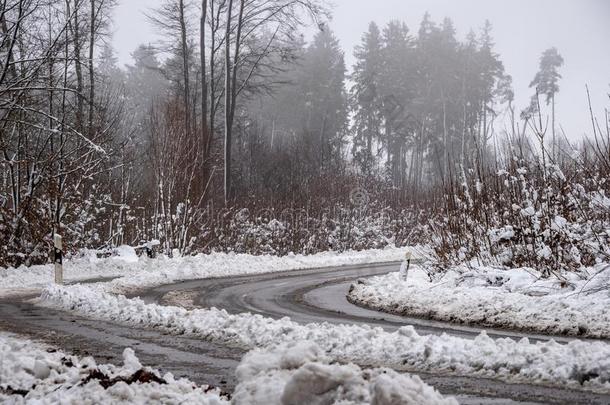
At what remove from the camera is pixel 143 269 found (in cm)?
2009

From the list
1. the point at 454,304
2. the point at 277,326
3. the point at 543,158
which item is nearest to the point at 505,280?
the point at 454,304

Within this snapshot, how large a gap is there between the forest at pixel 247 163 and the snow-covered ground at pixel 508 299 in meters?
0.83

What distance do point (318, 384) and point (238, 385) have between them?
79 cm

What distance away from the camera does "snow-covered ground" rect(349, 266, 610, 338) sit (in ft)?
29.0

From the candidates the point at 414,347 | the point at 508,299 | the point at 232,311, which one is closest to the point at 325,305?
the point at 232,311

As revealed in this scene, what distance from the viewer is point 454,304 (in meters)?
10.8

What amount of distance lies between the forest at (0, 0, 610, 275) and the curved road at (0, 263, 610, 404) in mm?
3461

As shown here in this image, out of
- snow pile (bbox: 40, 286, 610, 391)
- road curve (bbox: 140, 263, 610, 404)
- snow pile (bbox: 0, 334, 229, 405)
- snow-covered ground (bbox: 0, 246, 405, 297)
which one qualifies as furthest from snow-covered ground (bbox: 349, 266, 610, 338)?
snow-covered ground (bbox: 0, 246, 405, 297)

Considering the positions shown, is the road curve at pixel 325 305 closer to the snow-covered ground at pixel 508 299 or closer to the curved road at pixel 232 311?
the curved road at pixel 232 311

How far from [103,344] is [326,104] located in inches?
1897

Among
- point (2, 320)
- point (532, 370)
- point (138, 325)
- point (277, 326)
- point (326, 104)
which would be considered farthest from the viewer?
point (326, 104)

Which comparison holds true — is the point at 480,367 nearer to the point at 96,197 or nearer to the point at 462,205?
the point at 462,205

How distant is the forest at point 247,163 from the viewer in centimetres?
1233

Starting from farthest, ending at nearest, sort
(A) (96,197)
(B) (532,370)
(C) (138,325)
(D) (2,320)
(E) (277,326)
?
(A) (96,197) < (D) (2,320) < (C) (138,325) < (E) (277,326) < (B) (532,370)
